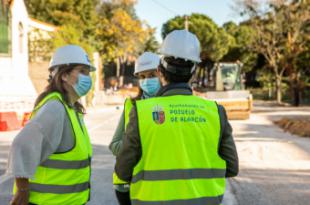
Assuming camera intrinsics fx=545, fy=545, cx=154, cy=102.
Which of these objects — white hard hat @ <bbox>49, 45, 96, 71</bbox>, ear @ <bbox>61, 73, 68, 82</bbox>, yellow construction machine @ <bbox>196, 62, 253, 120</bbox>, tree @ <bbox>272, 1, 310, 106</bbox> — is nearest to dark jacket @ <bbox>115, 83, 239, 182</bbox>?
ear @ <bbox>61, 73, 68, 82</bbox>

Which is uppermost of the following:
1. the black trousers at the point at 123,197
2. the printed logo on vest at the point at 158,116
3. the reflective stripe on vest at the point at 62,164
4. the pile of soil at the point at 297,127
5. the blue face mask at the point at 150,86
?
the blue face mask at the point at 150,86

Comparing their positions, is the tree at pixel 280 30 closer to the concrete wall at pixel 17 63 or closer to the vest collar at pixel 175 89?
the concrete wall at pixel 17 63

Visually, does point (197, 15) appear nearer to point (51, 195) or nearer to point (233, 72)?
point (233, 72)

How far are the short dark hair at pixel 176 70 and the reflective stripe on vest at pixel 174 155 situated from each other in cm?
12

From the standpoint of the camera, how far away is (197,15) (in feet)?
228

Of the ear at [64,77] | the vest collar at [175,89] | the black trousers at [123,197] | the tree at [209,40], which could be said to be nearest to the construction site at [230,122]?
the vest collar at [175,89]

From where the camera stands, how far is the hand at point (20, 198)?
3119mm

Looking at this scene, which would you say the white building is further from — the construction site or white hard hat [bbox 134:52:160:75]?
white hard hat [bbox 134:52:160:75]

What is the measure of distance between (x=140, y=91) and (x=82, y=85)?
1317mm

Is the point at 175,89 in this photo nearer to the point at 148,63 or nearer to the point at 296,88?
the point at 148,63

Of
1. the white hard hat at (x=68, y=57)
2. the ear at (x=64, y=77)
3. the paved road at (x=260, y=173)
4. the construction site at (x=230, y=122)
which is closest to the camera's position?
the ear at (x=64, y=77)

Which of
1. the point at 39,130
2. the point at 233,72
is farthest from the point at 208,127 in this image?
the point at 233,72

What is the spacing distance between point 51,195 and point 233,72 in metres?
29.9

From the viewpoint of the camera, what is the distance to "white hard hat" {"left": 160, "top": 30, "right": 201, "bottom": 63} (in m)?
2.85
